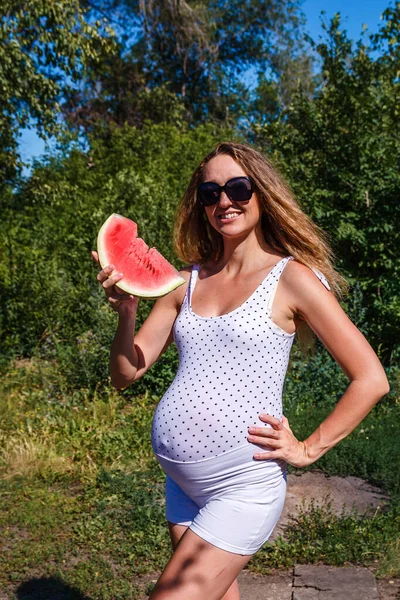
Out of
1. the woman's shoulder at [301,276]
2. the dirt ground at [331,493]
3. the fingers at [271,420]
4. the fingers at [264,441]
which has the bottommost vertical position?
the dirt ground at [331,493]

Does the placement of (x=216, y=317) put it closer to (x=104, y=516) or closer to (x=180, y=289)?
(x=180, y=289)

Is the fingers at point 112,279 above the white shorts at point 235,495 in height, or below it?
above

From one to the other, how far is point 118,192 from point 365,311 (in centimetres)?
407

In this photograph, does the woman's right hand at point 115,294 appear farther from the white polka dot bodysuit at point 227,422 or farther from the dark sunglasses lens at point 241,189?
the dark sunglasses lens at point 241,189

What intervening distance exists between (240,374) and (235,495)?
1.23 ft

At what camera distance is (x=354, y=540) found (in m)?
4.29

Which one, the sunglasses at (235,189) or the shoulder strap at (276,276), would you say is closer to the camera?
the shoulder strap at (276,276)

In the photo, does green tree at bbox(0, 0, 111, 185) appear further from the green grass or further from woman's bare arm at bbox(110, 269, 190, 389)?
woman's bare arm at bbox(110, 269, 190, 389)

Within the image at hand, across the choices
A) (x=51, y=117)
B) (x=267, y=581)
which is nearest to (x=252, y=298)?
(x=267, y=581)

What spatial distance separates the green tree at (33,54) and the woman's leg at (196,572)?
7.35 m

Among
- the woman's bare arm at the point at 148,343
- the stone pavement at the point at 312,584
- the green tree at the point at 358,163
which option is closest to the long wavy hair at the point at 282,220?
the woman's bare arm at the point at 148,343

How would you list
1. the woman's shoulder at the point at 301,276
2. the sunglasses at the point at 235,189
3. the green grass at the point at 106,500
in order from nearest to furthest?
the woman's shoulder at the point at 301,276, the sunglasses at the point at 235,189, the green grass at the point at 106,500

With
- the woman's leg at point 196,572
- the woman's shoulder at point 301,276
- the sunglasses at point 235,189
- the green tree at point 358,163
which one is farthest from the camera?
the green tree at point 358,163

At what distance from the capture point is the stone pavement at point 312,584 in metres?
3.82
